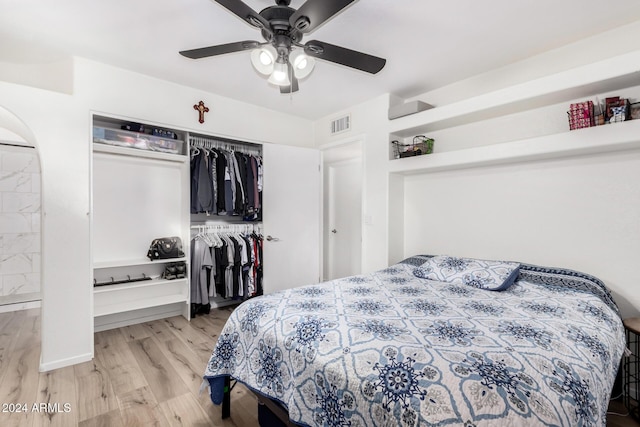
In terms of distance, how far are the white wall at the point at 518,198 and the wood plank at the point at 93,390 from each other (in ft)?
7.96

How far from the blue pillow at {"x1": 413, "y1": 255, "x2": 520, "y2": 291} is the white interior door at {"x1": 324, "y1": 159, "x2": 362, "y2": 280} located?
68.3 inches

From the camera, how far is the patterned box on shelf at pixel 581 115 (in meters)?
1.90

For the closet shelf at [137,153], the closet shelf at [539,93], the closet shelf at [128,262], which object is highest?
the closet shelf at [539,93]

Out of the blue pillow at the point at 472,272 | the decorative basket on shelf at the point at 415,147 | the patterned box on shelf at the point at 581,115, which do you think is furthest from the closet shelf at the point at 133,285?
the patterned box on shelf at the point at 581,115

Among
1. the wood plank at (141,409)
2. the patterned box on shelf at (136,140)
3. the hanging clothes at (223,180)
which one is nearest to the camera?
the wood plank at (141,409)

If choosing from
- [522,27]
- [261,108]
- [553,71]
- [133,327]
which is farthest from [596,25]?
[133,327]

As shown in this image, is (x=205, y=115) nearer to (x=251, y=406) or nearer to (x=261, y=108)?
(x=261, y=108)

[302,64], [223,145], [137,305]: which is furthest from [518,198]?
[137,305]

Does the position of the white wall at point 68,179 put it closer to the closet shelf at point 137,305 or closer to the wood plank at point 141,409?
the closet shelf at point 137,305

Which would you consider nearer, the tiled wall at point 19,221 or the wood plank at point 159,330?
the wood plank at point 159,330

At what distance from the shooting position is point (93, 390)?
77.8 inches

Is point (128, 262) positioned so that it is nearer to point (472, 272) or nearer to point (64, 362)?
point (64, 362)

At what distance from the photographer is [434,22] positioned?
189 centimetres

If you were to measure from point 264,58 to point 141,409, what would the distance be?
2242 mm
